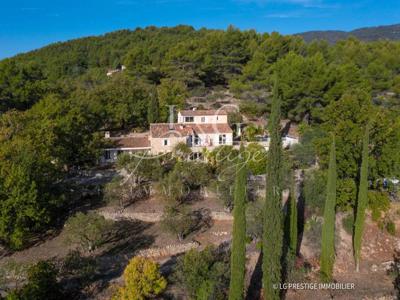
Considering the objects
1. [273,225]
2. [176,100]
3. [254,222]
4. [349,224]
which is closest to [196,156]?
[176,100]

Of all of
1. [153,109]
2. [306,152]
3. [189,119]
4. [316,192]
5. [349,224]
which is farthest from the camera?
[153,109]

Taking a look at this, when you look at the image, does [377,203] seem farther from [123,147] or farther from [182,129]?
[123,147]

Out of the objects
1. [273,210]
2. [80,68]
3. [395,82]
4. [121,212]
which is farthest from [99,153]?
[80,68]

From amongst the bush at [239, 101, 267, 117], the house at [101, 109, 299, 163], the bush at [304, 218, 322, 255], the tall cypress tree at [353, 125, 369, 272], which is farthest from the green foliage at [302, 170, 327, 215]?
the bush at [239, 101, 267, 117]

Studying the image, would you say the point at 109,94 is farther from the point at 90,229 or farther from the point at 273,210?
the point at 273,210

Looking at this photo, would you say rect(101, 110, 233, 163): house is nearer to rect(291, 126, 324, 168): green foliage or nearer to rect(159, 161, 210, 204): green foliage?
rect(159, 161, 210, 204): green foliage

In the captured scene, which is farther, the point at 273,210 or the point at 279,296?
the point at 279,296
